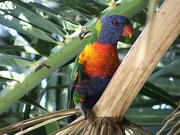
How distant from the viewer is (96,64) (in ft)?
4.30

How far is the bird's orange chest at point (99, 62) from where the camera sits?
131 centimetres

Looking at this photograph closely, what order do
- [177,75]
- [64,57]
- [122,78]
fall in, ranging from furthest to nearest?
1. [177,75]
2. [64,57]
3. [122,78]

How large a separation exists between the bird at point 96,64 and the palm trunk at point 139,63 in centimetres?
53

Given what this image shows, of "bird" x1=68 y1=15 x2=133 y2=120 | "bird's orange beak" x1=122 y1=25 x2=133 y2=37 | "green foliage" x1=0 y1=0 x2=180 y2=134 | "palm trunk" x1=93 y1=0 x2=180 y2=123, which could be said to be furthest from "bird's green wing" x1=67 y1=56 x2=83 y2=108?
"palm trunk" x1=93 y1=0 x2=180 y2=123

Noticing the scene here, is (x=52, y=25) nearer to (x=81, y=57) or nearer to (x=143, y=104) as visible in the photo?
(x=81, y=57)

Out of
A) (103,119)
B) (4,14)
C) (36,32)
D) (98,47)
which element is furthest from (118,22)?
(103,119)

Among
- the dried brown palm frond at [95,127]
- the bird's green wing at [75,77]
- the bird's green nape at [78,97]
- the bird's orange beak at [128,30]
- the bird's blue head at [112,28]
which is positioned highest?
the bird's blue head at [112,28]

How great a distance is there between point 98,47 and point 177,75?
1.35ft

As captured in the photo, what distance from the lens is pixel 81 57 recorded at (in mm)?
1263

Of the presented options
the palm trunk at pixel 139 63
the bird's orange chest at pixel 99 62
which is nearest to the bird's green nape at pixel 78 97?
the bird's orange chest at pixel 99 62

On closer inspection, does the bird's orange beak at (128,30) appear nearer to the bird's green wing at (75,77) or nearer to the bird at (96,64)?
the bird at (96,64)

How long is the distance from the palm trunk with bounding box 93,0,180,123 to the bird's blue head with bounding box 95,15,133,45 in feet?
1.58

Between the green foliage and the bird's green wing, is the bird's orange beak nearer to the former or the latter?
the green foliage

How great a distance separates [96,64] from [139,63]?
66 centimetres
